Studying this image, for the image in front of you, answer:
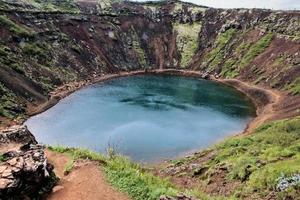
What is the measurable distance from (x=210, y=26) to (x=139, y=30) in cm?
2121

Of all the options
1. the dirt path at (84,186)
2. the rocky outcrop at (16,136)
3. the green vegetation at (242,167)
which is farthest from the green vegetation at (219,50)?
the dirt path at (84,186)

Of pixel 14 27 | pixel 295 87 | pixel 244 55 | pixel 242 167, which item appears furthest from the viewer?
pixel 244 55

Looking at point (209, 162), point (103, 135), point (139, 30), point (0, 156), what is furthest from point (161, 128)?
point (139, 30)

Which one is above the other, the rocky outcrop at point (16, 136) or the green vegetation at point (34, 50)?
the green vegetation at point (34, 50)

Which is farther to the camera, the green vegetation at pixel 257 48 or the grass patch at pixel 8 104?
the green vegetation at pixel 257 48

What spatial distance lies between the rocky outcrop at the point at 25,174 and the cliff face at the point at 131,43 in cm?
4598

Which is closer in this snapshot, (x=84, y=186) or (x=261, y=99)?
(x=84, y=186)

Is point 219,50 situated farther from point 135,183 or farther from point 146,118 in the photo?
point 135,183

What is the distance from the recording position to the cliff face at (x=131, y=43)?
89.9 meters

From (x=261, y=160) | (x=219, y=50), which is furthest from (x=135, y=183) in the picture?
(x=219, y=50)

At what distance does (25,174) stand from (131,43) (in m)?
111

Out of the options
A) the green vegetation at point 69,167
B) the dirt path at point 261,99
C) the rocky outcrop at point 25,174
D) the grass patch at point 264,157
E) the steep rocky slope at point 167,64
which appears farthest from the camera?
the dirt path at point 261,99

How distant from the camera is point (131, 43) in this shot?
13112 cm

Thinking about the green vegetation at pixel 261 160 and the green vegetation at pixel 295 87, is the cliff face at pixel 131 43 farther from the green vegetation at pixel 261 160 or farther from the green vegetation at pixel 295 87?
the green vegetation at pixel 261 160
